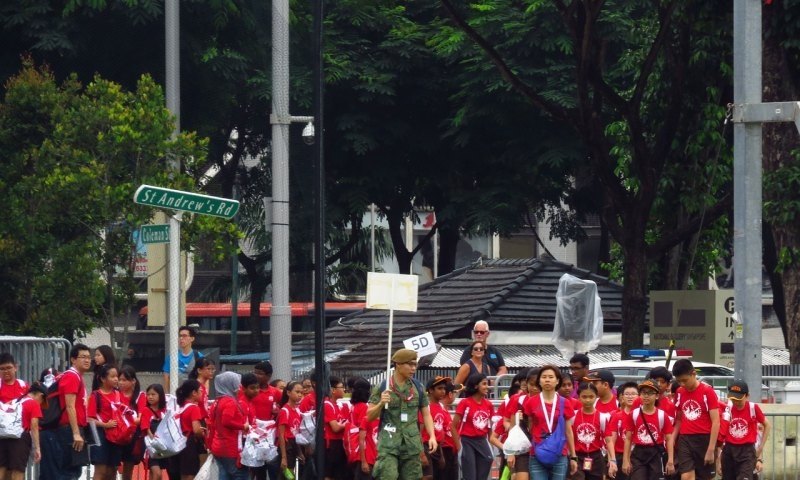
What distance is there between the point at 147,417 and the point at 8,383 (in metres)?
1.66

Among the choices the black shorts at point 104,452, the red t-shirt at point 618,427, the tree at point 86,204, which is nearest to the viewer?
the red t-shirt at point 618,427

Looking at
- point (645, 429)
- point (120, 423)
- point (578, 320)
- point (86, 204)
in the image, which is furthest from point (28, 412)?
point (578, 320)

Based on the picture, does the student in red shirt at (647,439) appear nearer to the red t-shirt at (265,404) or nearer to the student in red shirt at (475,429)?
the student in red shirt at (475,429)

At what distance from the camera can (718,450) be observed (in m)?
15.4

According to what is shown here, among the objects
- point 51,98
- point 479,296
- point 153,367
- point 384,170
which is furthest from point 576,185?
point 51,98

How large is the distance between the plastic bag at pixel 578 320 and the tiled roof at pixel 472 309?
3.94 metres

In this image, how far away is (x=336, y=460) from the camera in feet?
50.7

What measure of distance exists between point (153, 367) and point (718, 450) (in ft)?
114

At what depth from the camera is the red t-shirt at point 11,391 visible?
14445mm

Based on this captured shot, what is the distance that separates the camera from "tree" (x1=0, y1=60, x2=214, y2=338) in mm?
21484

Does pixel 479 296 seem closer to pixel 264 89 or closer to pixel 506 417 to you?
pixel 264 89

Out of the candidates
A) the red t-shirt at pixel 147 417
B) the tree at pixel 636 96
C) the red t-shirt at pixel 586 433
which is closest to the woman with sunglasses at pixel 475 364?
the red t-shirt at pixel 586 433

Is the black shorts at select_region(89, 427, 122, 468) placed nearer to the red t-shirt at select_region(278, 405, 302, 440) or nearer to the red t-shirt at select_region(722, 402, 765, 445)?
the red t-shirt at select_region(278, 405, 302, 440)

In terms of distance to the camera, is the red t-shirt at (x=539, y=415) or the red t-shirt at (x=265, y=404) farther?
the red t-shirt at (x=265, y=404)
